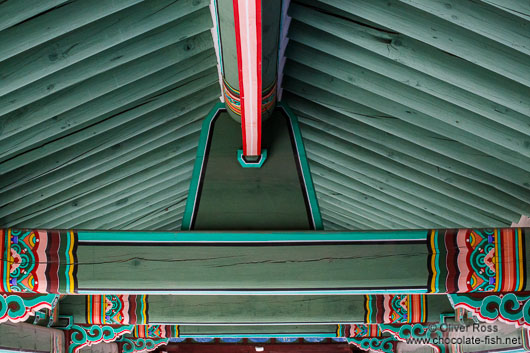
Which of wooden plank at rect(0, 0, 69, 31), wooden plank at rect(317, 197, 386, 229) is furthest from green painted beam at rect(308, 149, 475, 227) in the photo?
wooden plank at rect(0, 0, 69, 31)

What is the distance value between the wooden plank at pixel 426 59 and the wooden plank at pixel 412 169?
1.22 metres

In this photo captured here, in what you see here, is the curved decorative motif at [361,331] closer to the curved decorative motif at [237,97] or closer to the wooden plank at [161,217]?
the wooden plank at [161,217]

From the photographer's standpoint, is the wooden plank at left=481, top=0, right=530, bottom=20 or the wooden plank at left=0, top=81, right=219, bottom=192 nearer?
the wooden plank at left=481, top=0, right=530, bottom=20

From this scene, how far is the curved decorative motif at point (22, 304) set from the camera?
4.08m

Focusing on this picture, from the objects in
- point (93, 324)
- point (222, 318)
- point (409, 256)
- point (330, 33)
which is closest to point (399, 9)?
point (330, 33)

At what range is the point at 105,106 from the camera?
165 inches

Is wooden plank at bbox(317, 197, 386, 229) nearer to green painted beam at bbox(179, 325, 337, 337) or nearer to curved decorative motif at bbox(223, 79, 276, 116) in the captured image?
green painted beam at bbox(179, 325, 337, 337)

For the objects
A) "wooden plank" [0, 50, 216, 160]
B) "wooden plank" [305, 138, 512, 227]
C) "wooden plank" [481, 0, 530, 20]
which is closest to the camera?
"wooden plank" [481, 0, 530, 20]

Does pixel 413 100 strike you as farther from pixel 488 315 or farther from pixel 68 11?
pixel 68 11

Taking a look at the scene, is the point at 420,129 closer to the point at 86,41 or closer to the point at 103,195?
the point at 86,41

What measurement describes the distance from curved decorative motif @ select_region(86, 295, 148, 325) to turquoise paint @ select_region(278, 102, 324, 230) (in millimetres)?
3399

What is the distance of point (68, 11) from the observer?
3258 mm

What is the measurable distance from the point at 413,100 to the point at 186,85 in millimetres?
1502

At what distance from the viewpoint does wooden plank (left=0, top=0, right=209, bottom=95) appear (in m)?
3.41
